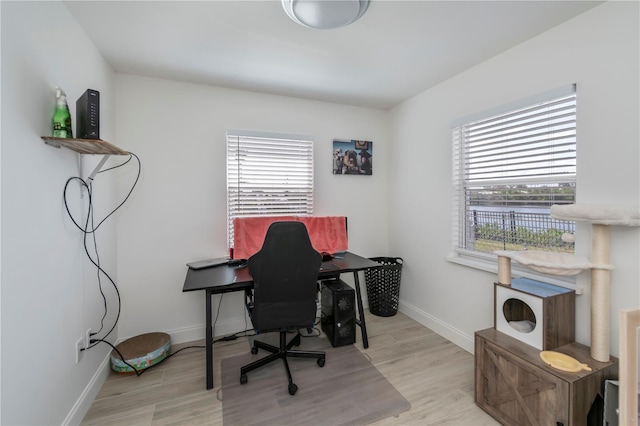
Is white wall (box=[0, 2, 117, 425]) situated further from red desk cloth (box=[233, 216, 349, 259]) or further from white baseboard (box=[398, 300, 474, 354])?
white baseboard (box=[398, 300, 474, 354])

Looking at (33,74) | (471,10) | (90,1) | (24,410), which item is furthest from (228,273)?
(471,10)

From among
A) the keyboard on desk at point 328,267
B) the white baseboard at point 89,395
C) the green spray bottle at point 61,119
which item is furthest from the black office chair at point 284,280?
the green spray bottle at point 61,119

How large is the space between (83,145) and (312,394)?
204 centimetres

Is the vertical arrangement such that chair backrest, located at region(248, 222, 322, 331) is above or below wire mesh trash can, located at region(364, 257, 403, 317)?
above

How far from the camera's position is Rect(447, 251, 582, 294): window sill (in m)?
1.75

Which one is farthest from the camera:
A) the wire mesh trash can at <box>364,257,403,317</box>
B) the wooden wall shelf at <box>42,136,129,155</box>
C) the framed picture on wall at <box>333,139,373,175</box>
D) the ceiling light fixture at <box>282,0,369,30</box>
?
the framed picture on wall at <box>333,139,373,175</box>

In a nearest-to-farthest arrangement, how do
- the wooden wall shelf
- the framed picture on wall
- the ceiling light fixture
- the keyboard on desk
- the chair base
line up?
1. the wooden wall shelf
2. the ceiling light fixture
3. the chair base
4. the keyboard on desk
5. the framed picture on wall

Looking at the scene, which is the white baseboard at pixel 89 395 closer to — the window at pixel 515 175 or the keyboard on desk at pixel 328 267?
the keyboard on desk at pixel 328 267

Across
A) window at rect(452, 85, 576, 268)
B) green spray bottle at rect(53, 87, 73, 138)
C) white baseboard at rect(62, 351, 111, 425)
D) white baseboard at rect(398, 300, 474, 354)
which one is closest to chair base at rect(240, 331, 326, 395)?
white baseboard at rect(62, 351, 111, 425)

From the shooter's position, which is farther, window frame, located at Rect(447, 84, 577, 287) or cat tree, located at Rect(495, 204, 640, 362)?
window frame, located at Rect(447, 84, 577, 287)

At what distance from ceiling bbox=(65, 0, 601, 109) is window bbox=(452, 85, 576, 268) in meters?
0.52

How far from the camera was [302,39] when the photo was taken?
1862 mm

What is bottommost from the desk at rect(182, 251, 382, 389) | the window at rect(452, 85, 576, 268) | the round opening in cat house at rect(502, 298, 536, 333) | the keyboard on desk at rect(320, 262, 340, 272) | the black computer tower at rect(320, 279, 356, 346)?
the black computer tower at rect(320, 279, 356, 346)

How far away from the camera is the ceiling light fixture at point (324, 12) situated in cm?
146
